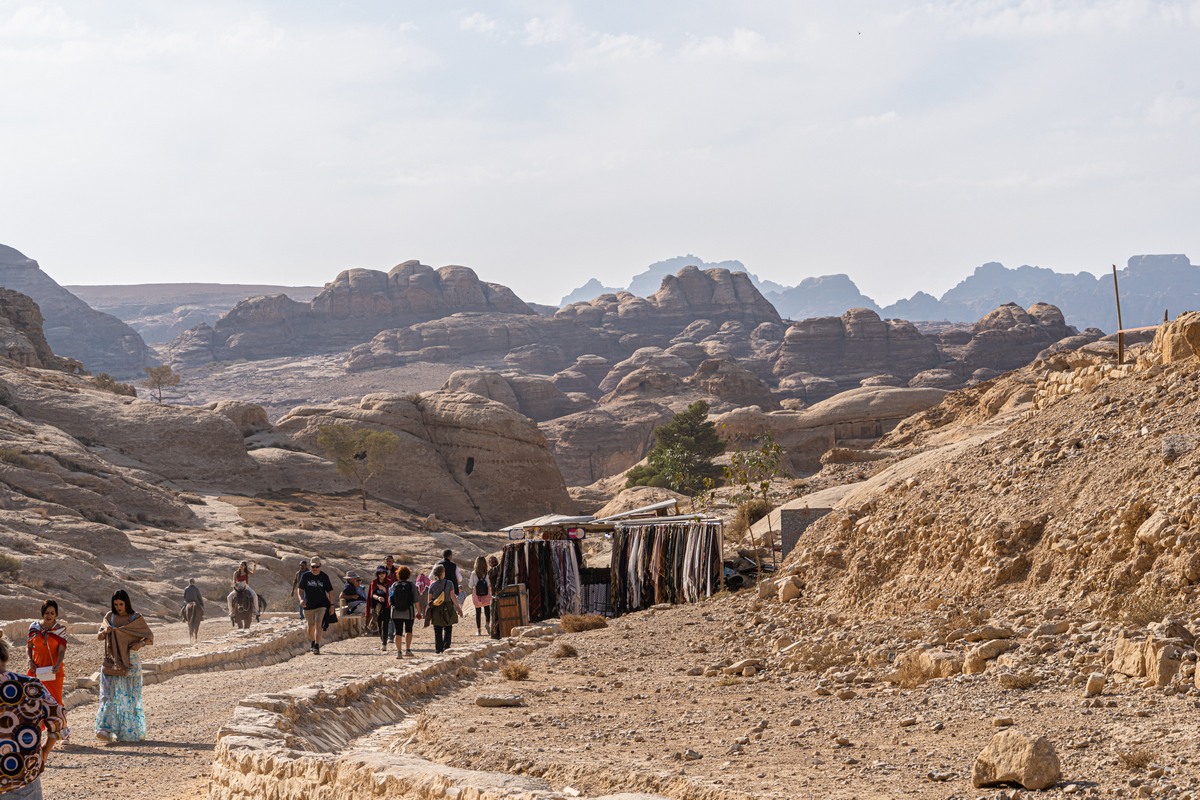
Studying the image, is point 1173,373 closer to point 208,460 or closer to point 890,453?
point 890,453

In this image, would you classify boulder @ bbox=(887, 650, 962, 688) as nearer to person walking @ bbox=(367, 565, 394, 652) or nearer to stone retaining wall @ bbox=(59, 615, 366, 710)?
stone retaining wall @ bbox=(59, 615, 366, 710)

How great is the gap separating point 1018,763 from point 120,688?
322 inches

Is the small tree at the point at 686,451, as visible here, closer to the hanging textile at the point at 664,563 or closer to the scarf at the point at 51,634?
the hanging textile at the point at 664,563

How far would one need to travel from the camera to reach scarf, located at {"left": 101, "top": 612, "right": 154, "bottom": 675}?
10891 mm

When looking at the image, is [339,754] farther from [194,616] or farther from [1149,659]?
[194,616]

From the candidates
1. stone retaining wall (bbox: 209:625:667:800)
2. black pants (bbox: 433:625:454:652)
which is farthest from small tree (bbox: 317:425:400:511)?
stone retaining wall (bbox: 209:625:667:800)

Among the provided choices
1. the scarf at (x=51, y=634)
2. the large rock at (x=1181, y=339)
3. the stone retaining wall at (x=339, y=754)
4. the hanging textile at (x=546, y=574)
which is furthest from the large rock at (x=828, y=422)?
the scarf at (x=51, y=634)

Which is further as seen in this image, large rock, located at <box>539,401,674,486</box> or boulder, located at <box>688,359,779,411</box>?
boulder, located at <box>688,359,779,411</box>

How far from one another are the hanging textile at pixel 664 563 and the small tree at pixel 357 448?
35.9 meters

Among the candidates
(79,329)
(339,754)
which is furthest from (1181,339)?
(79,329)

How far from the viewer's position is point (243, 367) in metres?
150

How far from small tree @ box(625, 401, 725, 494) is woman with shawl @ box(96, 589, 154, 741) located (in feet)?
139

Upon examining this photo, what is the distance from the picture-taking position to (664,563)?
65.3ft

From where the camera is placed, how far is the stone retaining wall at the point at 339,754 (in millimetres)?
6172
